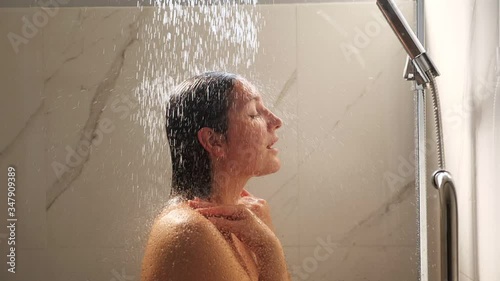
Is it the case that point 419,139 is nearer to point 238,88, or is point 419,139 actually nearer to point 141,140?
point 238,88

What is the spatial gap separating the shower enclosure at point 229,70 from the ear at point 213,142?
0.56ft

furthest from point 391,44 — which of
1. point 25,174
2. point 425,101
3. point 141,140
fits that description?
point 25,174

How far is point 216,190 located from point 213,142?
7 cm

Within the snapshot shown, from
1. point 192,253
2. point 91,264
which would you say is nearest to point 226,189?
point 192,253

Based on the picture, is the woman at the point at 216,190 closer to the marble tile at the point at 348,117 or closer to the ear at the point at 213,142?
the ear at the point at 213,142

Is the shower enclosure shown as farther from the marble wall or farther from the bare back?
the bare back

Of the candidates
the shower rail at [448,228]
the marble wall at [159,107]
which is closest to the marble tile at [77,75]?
the marble wall at [159,107]

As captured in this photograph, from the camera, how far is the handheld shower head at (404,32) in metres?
1.04

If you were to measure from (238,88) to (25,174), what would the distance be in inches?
17.9

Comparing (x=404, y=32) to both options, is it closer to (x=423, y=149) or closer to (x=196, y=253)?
(x=423, y=149)

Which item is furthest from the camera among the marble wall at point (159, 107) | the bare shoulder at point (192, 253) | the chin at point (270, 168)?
the marble wall at point (159, 107)

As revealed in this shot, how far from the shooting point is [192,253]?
0.86 m

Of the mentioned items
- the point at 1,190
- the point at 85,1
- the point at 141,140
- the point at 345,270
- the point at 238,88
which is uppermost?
the point at 85,1

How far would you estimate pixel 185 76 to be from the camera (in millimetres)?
1062
